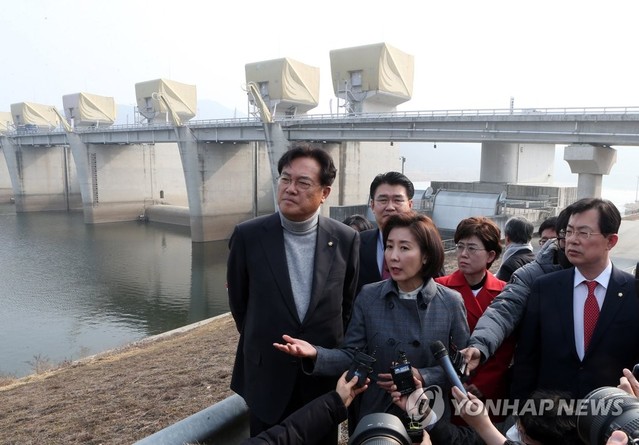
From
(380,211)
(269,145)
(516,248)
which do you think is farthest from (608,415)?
(269,145)

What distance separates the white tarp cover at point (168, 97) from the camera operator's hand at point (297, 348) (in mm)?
40017

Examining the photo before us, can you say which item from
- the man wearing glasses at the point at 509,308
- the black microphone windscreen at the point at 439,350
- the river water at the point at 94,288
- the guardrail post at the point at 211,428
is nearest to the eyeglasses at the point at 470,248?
the man wearing glasses at the point at 509,308

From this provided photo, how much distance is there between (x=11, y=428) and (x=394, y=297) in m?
4.81

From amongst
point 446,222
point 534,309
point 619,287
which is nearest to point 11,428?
point 534,309

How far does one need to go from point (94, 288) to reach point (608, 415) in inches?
811

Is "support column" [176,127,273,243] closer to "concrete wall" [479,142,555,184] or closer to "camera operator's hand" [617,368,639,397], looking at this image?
"concrete wall" [479,142,555,184]

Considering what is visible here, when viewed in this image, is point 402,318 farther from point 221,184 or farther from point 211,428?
point 221,184

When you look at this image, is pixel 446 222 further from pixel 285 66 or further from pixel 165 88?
pixel 165 88

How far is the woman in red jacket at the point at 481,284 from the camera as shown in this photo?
2.65 meters

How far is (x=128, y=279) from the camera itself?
20.7 metres

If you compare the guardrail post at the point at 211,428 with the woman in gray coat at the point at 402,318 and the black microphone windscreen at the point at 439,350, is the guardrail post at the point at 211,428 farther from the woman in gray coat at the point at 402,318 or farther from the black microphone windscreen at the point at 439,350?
the black microphone windscreen at the point at 439,350

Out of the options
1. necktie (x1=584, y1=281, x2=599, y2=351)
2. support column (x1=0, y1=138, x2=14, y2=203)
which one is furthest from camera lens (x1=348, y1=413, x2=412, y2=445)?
support column (x1=0, y1=138, x2=14, y2=203)

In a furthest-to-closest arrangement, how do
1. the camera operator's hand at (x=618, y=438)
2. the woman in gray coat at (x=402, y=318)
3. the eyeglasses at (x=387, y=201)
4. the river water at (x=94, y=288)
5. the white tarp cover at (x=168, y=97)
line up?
the white tarp cover at (x=168, y=97), the river water at (x=94, y=288), the eyeglasses at (x=387, y=201), the woman in gray coat at (x=402, y=318), the camera operator's hand at (x=618, y=438)

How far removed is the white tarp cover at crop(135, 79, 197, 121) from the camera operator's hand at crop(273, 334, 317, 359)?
40.0 meters
